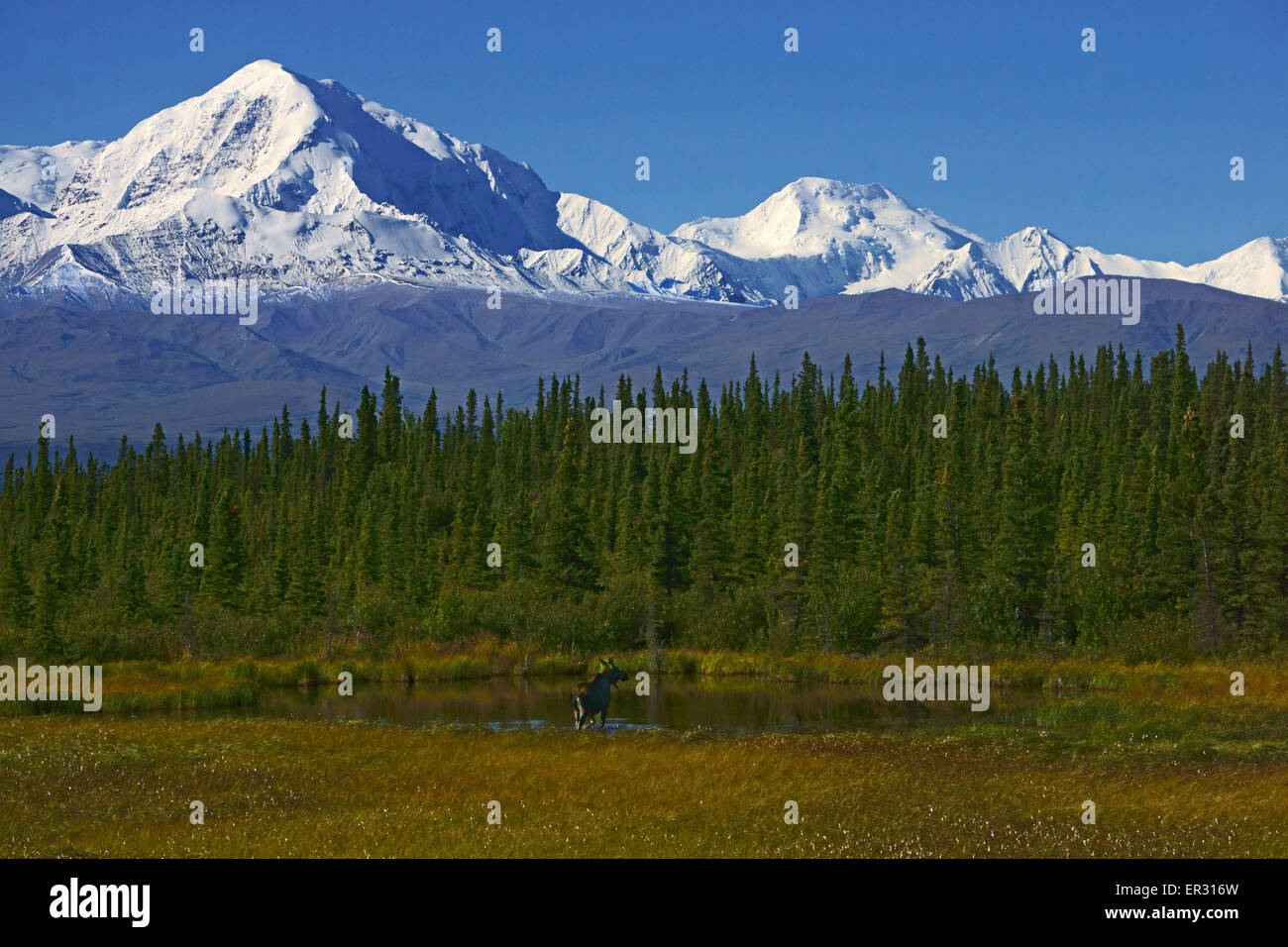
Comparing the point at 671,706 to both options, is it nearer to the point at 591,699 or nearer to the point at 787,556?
the point at 591,699

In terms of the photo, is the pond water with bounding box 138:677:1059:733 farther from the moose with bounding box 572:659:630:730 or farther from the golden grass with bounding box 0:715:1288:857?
the golden grass with bounding box 0:715:1288:857

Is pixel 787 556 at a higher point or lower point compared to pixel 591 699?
higher

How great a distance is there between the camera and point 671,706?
54562 millimetres

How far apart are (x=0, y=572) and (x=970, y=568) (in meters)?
69.4

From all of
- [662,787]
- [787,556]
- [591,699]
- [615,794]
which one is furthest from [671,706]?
[787,556]

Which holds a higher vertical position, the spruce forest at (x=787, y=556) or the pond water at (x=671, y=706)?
the spruce forest at (x=787, y=556)

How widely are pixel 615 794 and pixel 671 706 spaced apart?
2360 centimetres

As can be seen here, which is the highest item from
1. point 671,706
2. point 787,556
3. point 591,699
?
point 787,556

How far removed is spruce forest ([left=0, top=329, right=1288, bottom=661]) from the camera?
72.1 m

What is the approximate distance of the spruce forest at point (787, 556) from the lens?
7212cm

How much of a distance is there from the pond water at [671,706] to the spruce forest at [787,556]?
43.6 feet

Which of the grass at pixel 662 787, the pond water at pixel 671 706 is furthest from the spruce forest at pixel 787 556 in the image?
the grass at pixel 662 787

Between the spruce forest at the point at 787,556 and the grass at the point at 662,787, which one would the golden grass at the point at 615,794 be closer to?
the grass at the point at 662,787
